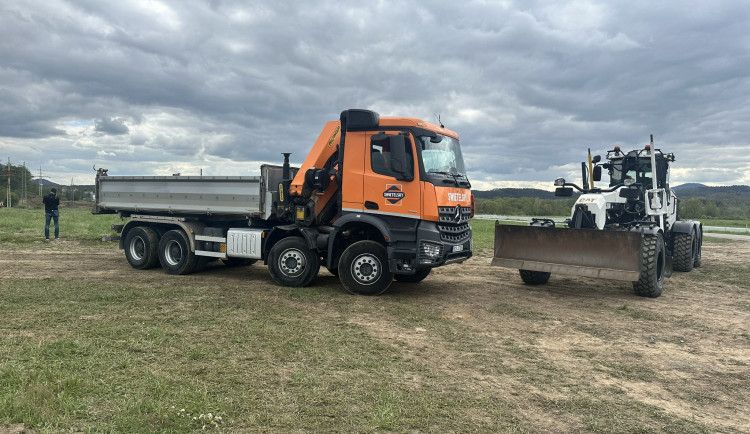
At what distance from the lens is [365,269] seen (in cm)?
888

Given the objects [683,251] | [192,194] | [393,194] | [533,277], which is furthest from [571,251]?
[192,194]

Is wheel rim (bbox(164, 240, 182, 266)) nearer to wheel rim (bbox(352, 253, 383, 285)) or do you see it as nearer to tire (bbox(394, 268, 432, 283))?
wheel rim (bbox(352, 253, 383, 285))

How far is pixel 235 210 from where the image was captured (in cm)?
1002

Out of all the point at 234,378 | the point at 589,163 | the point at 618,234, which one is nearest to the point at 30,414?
the point at 234,378

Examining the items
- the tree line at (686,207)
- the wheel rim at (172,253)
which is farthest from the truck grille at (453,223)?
the tree line at (686,207)

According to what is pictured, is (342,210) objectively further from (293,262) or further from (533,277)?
(533,277)

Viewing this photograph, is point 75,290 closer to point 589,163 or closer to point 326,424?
point 326,424

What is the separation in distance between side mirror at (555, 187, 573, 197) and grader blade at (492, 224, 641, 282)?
1.88 m

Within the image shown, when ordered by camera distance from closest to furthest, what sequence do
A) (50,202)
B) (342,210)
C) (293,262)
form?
(342,210) → (293,262) → (50,202)

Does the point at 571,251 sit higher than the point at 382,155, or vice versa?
the point at 382,155

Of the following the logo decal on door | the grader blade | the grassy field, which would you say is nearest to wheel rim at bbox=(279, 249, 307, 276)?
the grassy field

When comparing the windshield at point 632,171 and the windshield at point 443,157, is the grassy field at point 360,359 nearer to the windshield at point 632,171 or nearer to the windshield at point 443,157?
the windshield at point 443,157

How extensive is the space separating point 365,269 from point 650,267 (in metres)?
5.08

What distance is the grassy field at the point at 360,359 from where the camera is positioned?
155 inches
